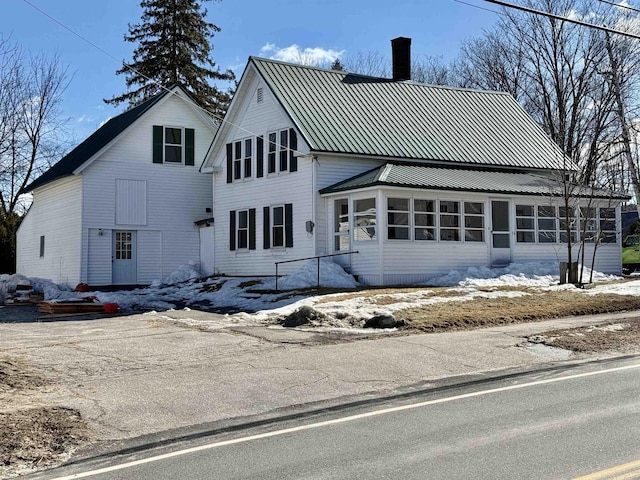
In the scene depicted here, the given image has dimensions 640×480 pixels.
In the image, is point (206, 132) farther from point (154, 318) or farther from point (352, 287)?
point (154, 318)

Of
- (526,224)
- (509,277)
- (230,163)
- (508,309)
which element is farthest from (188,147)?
(508,309)

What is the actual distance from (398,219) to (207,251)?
418 inches

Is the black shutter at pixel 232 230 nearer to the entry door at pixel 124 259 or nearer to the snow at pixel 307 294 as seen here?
the snow at pixel 307 294

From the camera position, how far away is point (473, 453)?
6199 millimetres

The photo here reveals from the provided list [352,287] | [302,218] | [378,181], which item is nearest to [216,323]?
[352,287]

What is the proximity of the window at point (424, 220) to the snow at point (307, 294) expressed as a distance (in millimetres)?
1573

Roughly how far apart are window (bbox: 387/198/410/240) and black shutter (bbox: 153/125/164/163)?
12.2 m

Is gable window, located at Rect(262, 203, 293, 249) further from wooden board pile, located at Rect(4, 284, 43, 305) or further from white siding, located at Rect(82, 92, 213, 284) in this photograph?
wooden board pile, located at Rect(4, 284, 43, 305)

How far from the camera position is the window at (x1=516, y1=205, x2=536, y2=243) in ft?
86.5

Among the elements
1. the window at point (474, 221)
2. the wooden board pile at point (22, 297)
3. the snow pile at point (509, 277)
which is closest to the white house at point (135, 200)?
the wooden board pile at point (22, 297)

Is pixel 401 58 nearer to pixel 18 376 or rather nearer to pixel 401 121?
pixel 401 121

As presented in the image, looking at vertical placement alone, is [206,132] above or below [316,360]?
above

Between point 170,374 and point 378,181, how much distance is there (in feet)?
43.7

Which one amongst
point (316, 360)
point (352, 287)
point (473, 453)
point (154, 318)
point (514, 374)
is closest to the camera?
point (473, 453)
